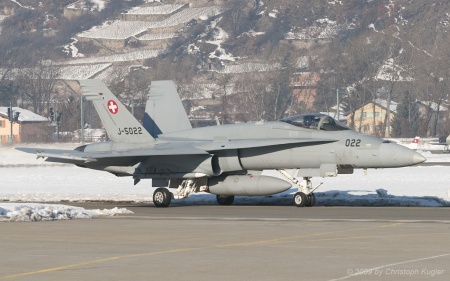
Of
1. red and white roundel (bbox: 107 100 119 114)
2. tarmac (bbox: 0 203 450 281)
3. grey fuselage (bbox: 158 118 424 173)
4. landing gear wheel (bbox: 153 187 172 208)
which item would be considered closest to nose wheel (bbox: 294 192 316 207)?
grey fuselage (bbox: 158 118 424 173)

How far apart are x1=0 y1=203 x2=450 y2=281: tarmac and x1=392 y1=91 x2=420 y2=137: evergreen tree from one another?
93.7m

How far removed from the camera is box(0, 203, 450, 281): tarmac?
1522cm

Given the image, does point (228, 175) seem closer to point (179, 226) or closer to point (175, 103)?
point (175, 103)

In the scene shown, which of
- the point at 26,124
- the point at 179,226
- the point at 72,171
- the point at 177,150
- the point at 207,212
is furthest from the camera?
the point at 26,124

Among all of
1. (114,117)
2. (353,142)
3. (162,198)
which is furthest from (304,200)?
(114,117)

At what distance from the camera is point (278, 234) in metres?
20.5

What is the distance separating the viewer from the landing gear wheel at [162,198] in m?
29.6

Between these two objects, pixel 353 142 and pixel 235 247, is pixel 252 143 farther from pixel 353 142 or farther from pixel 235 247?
pixel 235 247

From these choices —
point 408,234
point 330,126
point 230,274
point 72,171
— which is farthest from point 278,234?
point 72,171

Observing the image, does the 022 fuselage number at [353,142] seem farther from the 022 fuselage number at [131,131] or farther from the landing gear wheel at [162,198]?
the 022 fuselage number at [131,131]

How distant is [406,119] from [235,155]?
9568 cm

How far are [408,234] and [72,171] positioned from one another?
33716 mm

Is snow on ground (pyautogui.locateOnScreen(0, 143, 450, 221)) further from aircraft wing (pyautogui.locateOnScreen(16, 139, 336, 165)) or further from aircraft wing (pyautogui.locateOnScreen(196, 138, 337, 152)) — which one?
aircraft wing (pyautogui.locateOnScreen(196, 138, 337, 152))

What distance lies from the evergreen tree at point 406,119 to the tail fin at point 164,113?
85.4 meters
